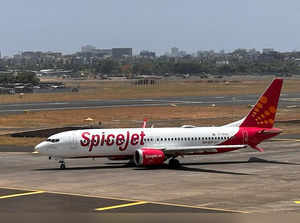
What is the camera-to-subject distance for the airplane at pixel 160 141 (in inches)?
1987

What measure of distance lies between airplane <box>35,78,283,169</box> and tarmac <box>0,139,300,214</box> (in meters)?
1.25

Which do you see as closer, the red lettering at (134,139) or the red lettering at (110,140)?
the red lettering at (110,140)

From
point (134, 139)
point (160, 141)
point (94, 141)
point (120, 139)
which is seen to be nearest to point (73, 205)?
point (94, 141)

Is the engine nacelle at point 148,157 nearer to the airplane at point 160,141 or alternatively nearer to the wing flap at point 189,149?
the airplane at point 160,141

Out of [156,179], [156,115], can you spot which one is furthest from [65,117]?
[156,179]

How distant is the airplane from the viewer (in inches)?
1987

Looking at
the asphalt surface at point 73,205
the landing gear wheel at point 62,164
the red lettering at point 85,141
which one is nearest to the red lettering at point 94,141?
the red lettering at point 85,141

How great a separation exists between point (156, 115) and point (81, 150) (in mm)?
63658

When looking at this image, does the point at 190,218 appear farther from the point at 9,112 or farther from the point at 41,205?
the point at 9,112

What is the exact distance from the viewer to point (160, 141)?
53.0m

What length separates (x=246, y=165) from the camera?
5384 cm

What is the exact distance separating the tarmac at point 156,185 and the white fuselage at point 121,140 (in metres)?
1.61

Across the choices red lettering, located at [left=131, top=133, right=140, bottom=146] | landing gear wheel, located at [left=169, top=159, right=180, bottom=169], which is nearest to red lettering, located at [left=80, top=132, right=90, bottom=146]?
red lettering, located at [left=131, top=133, right=140, bottom=146]

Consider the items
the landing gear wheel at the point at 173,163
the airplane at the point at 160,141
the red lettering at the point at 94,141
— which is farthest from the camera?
the landing gear wheel at the point at 173,163
